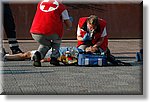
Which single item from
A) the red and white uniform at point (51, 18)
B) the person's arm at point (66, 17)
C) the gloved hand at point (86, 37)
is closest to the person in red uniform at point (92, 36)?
the gloved hand at point (86, 37)

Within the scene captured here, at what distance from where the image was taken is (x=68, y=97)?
5.40 metres

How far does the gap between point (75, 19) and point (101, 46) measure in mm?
5547

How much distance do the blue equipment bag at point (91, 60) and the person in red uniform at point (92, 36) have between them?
6.3 inches

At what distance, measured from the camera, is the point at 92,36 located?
26.2 ft

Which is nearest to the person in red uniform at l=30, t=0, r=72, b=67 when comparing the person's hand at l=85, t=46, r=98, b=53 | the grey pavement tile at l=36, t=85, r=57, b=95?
the person's hand at l=85, t=46, r=98, b=53

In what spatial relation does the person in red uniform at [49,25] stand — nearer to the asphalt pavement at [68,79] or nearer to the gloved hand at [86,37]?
the asphalt pavement at [68,79]

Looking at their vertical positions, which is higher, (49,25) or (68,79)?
(49,25)

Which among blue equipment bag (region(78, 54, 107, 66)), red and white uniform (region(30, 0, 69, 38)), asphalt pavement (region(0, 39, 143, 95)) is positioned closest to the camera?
asphalt pavement (region(0, 39, 143, 95))

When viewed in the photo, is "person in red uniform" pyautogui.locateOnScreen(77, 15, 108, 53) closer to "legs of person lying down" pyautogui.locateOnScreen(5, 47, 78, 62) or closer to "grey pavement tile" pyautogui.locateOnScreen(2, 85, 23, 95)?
"legs of person lying down" pyautogui.locateOnScreen(5, 47, 78, 62)

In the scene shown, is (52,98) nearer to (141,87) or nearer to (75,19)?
(141,87)

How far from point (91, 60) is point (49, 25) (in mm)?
853

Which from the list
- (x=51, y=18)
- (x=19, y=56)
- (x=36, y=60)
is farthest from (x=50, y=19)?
(x=19, y=56)

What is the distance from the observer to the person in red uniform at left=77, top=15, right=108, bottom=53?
7.91 metres

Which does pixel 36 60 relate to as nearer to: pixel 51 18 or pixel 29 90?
pixel 51 18
